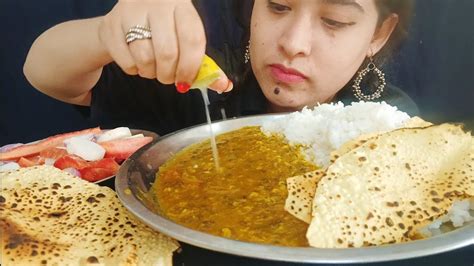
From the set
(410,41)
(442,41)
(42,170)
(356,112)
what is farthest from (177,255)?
(442,41)

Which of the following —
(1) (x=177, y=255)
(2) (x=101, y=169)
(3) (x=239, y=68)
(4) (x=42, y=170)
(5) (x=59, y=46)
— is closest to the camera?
(1) (x=177, y=255)

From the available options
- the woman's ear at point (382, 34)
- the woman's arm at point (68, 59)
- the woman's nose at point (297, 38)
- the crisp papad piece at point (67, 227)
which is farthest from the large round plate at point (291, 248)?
the woman's ear at point (382, 34)

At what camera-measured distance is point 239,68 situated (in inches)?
60.0

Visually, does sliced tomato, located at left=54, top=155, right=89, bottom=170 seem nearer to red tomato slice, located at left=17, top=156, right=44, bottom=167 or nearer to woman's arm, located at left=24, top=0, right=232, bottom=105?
red tomato slice, located at left=17, top=156, right=44, bottom=167

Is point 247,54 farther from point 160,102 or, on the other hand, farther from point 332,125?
point 332,125

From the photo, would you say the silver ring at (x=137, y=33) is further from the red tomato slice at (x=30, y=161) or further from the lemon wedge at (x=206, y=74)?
the red tomato slice at (x=30, y=161)

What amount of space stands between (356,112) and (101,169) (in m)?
0.50

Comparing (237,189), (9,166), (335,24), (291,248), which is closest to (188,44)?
(237,189)

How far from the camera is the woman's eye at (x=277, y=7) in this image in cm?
123

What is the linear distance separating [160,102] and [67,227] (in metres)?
0.88

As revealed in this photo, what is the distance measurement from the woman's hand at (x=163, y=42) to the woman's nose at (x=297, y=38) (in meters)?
0.42

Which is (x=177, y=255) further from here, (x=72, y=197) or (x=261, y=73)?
(x=261, y=73)

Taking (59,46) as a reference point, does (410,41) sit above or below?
below

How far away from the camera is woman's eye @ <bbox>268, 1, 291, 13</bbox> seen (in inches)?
48.4
